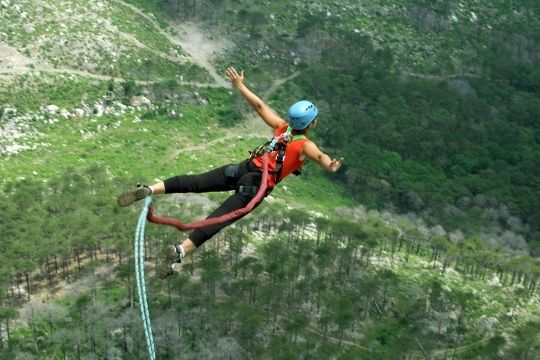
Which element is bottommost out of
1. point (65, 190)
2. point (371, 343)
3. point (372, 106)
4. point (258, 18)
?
point (371, 343)

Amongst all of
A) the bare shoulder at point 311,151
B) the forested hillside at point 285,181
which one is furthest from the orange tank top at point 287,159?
the forested hillside at point 285,181

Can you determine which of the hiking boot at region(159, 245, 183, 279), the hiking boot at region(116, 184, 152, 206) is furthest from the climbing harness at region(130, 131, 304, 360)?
the hiking boot at region(159, 245, 183, 279)

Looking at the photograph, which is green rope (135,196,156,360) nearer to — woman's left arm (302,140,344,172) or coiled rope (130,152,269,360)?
coiled rope (130,152,269,360)

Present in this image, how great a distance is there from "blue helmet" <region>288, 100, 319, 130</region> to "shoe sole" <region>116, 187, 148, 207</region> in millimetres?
3858

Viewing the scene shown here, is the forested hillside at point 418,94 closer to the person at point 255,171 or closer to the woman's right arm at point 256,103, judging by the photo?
the woman's right arm at point 256,103

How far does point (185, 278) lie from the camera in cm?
6031

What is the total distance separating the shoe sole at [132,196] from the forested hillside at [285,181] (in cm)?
4013

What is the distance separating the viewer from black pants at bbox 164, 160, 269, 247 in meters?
15.3

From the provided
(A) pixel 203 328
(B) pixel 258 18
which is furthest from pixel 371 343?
(B) pixel 258 18

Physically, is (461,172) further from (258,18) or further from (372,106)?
(258,18)

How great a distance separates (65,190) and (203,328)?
21.1 m

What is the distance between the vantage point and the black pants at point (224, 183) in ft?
50.2

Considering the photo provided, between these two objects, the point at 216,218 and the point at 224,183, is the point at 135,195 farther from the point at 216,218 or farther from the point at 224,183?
the point at 224,183

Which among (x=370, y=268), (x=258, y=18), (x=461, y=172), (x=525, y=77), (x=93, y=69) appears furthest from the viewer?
(x=525, y=77)
